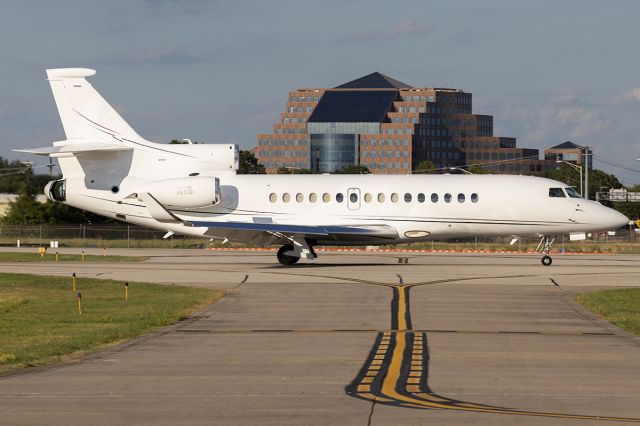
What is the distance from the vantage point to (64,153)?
43719 millimetres

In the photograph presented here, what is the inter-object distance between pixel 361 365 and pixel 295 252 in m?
26.4

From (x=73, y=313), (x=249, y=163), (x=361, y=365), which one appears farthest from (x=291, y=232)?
(x=249, y=163)

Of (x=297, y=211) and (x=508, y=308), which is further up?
(x=297, y=211)

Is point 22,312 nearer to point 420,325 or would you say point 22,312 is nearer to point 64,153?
point 420,325

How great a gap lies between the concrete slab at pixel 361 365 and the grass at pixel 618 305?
0.51 meters

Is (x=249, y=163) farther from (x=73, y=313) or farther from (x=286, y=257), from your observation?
(x=73, y=313)

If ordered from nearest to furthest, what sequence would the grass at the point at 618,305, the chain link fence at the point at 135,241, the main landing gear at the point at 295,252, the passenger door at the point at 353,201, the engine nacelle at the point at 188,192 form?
1. the grass at the point at 618,305
2. the main landing gear at the point at 295,252
3. the engine nacelle at the point at 188,192
4. the passenger door at the point at 353,201
5. the chain link fence at the point at 135,241

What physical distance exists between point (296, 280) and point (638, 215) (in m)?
93.9

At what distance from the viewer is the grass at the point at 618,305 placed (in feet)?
83.0

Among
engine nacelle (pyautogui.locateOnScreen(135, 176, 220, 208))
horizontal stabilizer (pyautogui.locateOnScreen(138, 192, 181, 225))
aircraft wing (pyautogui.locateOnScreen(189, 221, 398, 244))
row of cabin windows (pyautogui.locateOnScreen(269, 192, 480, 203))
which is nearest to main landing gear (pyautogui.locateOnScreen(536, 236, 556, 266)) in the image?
row of cabin windows (pyautogui.locateOnScreen(269, 192, 480, 203))

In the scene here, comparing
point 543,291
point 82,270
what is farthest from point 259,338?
point 82,270

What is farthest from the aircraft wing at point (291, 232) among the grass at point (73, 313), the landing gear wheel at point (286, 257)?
the grass at point (73, 313)

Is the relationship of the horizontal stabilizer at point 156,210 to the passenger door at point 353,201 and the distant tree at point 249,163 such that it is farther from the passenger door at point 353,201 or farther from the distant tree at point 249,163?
the distant tree at point 249,163

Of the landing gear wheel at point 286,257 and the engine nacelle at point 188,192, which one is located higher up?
the engine nacelle at point 188,192
